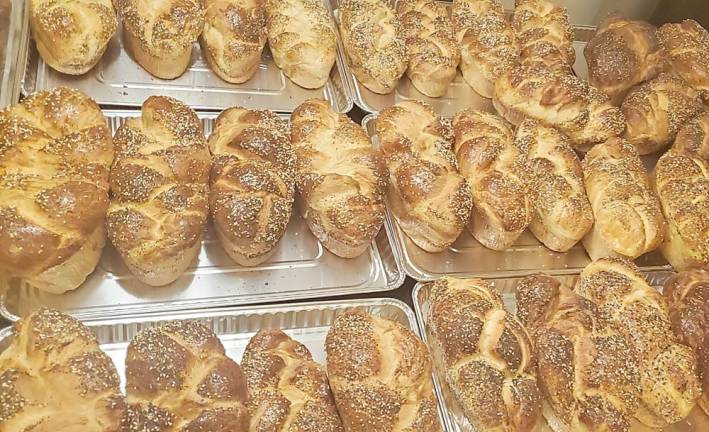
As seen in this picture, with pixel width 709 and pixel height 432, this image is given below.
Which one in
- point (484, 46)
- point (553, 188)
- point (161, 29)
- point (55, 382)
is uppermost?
point (161, 29)

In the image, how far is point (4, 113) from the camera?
236 centimetres

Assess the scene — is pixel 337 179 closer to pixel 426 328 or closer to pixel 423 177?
pixel 423 177

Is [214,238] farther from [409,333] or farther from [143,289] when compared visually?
[409,333]

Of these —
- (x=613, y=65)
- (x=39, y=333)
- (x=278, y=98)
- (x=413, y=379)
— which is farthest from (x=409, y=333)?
(x=613, y=65)

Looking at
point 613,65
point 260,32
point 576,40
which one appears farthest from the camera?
point 576,40

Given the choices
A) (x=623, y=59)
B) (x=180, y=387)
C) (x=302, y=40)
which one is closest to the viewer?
(x=180, y=387)

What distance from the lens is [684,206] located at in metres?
2.95

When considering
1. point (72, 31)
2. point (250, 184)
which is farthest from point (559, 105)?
point (72, 31)

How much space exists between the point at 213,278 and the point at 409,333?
0.77m

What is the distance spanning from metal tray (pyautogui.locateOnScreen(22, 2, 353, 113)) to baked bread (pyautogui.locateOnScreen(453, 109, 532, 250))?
1.99ft

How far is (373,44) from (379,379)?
5.46 feet

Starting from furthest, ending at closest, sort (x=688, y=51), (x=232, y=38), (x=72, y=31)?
1. (x=688, y=51)
2. (x=232, y=38)
3. (x=72, y=31)

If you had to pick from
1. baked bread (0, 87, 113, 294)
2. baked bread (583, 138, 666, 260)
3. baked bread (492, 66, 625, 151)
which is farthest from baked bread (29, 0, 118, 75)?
baked bread (583, 138, 666, 260)

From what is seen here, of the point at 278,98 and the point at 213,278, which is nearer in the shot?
the point at 213,278
